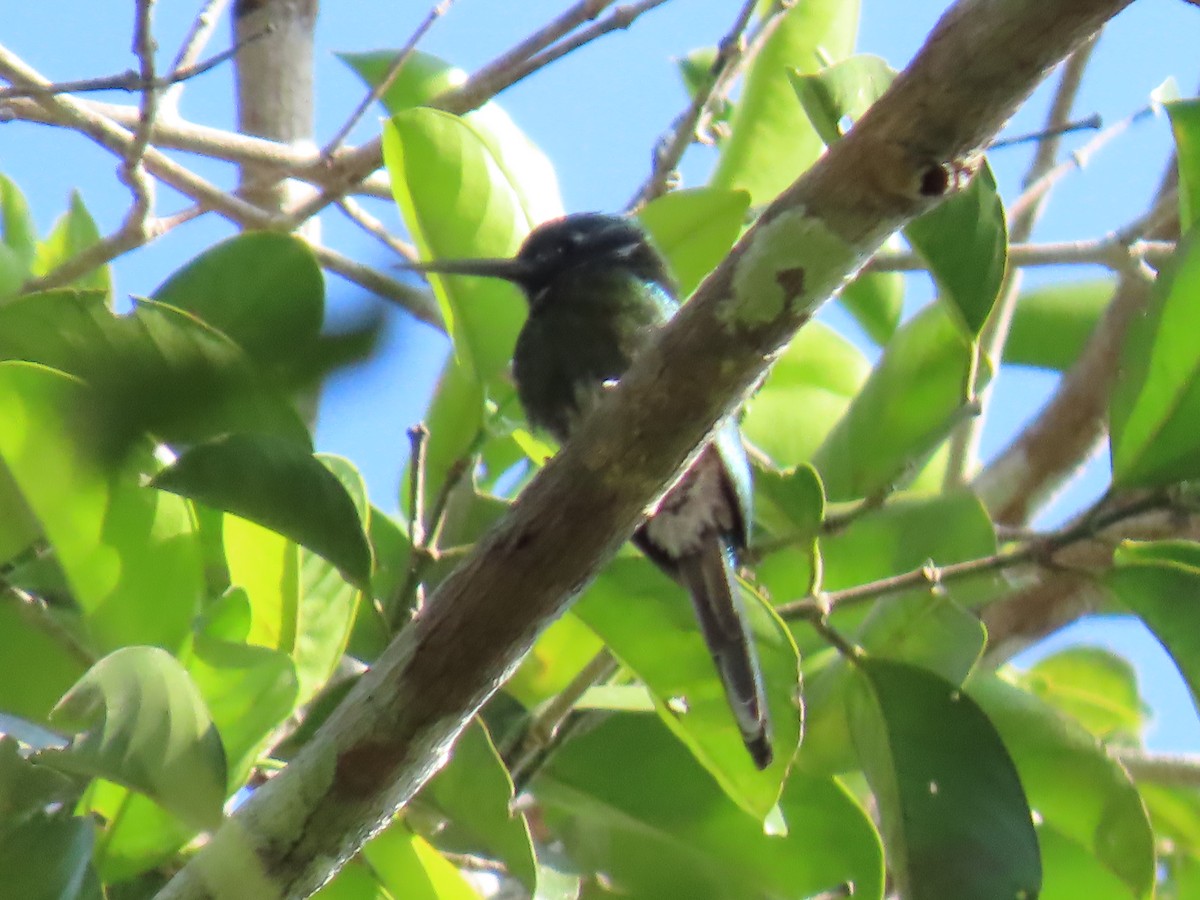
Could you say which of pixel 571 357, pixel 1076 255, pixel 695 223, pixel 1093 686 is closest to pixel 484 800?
pixel 695 223

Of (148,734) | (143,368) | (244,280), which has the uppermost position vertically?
(244,280)

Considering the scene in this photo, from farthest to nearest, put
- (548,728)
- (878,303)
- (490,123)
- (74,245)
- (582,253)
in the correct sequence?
(582,253), (878,303), (74,245), (490,123), (548,728)

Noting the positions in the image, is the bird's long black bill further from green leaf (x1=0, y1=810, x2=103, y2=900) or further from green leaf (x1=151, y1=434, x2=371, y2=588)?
green leaf (x1=0, y1=810, x2=103, y2=900)

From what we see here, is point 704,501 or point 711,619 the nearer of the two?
point 711,619

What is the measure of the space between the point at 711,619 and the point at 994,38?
65 centimetres

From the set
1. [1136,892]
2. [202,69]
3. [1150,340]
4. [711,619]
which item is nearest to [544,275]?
[202,69]

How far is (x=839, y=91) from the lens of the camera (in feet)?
3.66

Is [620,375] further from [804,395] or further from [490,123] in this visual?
[490,123]

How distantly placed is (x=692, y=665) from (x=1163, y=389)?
0.48 meters

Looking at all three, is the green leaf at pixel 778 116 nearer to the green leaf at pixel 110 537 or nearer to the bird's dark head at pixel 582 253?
the bird's dark head at pixel 582 253

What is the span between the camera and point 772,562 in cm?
151

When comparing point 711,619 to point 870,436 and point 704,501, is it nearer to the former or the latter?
point 870,436

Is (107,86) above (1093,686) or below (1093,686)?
above

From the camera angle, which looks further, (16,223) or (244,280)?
(16,223)
